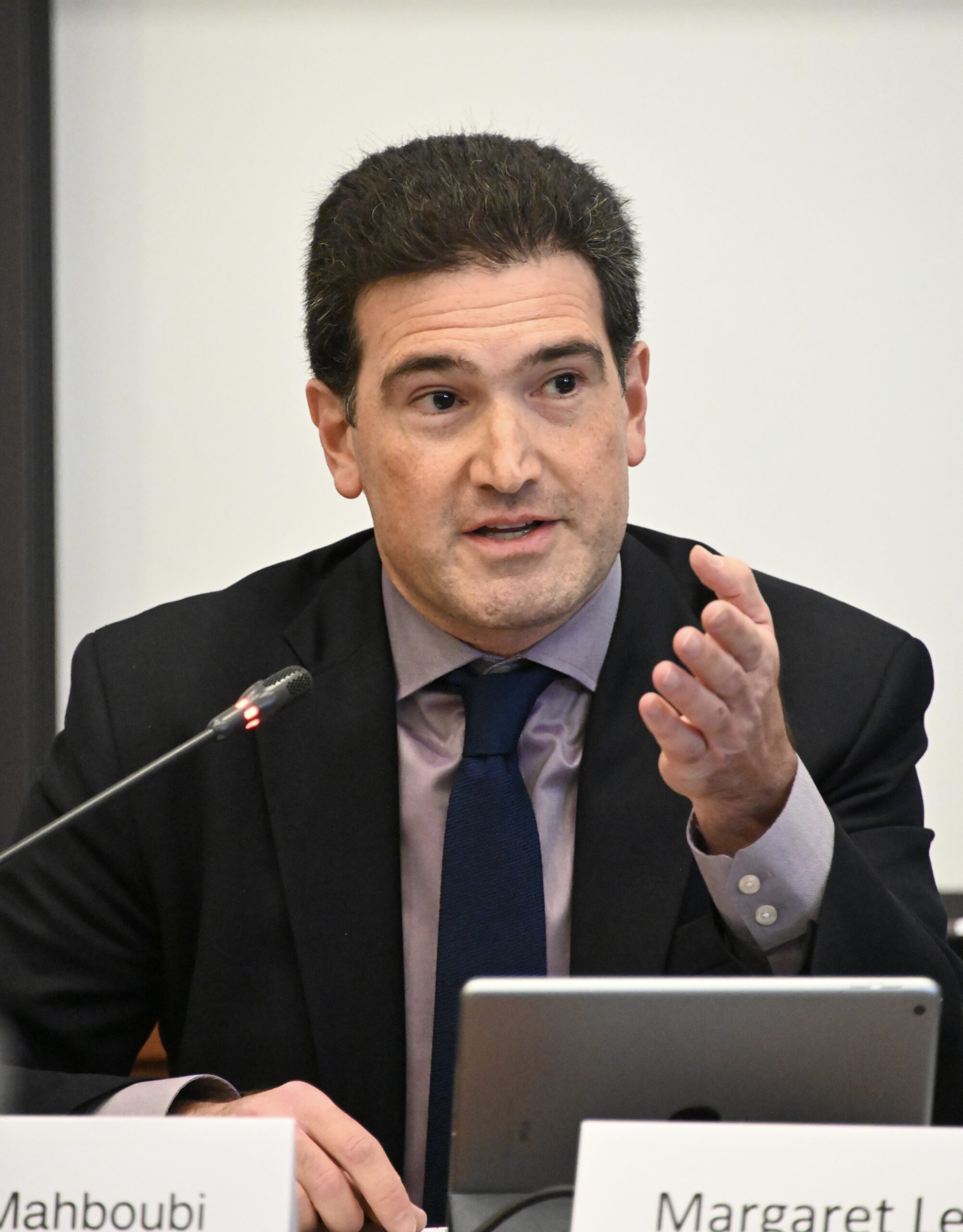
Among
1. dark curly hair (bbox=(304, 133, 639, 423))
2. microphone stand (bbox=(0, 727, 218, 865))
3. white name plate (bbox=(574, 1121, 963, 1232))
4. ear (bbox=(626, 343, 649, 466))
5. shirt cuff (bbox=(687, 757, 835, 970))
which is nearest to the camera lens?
white name plate (bbox=(574, 1121, 963, 1232))

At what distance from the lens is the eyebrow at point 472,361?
1.64 meters

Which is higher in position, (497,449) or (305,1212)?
(497,449)

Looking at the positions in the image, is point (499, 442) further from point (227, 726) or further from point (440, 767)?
point (227, 726)

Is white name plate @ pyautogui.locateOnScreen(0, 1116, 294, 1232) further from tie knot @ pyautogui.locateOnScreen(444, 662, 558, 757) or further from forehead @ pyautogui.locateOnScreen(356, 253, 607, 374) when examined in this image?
forehead @ pyautogui.locateOnScreen(356, 253, 607, 374)

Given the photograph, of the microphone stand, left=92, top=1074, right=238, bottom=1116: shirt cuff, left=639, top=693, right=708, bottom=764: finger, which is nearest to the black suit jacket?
left=92, top=1074, right=238, bottom=1116: shirt cuff

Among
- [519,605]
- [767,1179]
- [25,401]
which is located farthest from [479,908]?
[25,401]

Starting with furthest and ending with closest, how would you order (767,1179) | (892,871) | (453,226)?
(453,226)
(892,871)
(767,1179)

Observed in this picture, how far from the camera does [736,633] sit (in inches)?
48.0

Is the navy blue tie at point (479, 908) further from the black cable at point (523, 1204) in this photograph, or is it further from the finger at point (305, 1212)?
the black cable at point (523, 1204)

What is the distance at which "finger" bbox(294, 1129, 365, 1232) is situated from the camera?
1.19 metres

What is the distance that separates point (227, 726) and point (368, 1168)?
38 centimetres

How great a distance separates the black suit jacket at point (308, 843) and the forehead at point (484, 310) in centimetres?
35

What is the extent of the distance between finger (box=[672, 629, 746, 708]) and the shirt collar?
50 centimetres

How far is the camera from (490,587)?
1635mm
